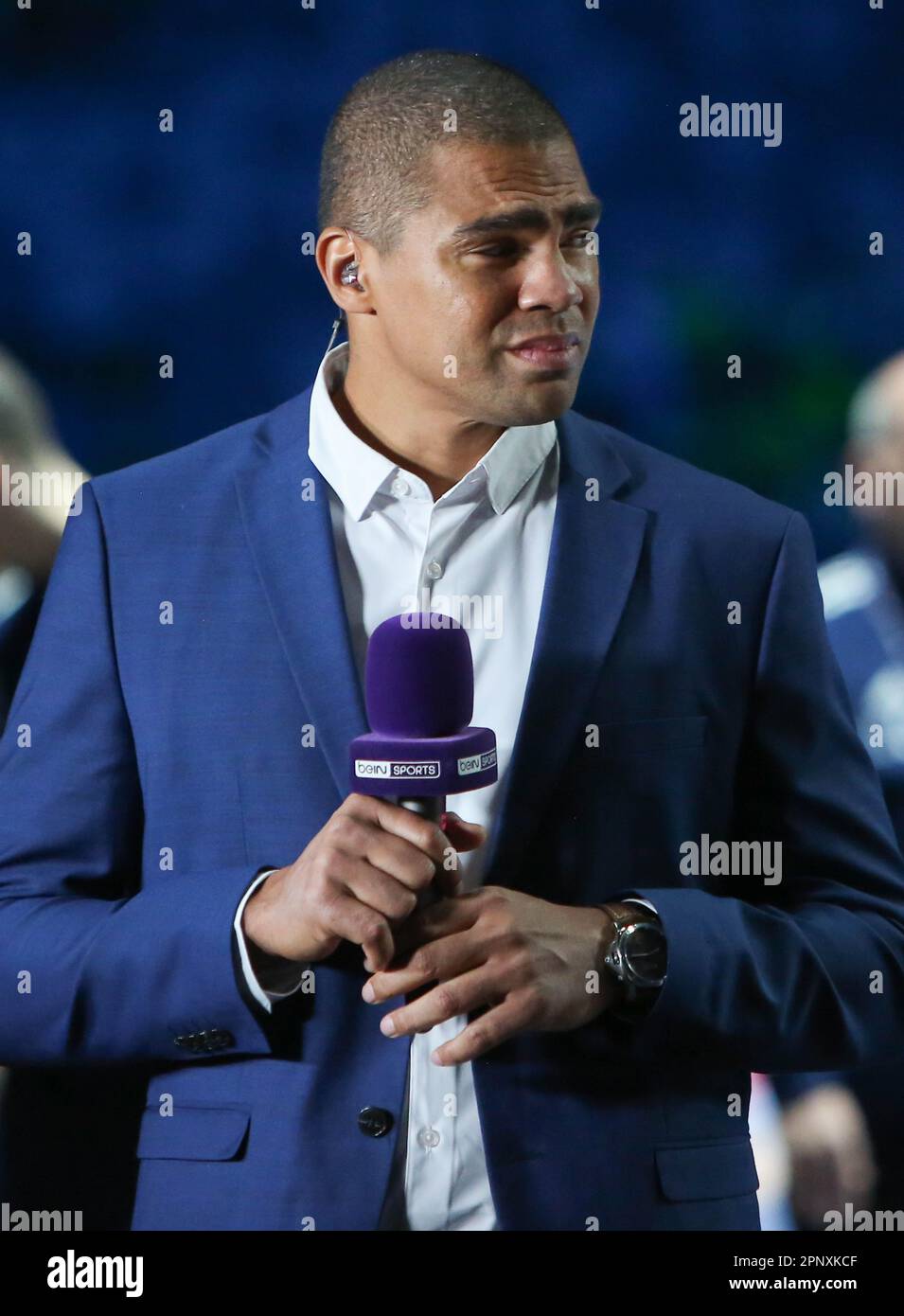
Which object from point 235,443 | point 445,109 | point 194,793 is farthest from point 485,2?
point 194,793

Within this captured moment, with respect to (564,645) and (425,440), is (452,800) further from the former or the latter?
(425,440)

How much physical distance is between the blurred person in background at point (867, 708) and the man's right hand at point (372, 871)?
0.72 meters

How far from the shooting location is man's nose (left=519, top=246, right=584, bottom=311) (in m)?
1.83

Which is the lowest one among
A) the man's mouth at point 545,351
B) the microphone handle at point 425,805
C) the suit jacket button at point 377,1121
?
the suit jacket button at point 377,1121

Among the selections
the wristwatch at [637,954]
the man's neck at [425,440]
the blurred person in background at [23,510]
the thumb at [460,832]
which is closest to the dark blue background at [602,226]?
the blurred person in background at [23,510]

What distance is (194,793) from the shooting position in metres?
1.91

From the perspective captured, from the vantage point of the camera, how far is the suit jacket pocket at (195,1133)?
1887 mm

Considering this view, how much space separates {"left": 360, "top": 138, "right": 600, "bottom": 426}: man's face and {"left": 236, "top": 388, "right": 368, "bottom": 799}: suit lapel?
0.79 ft

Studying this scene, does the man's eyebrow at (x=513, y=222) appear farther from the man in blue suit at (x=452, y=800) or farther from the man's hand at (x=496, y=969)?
the man's hand at (x=496, y=969)
